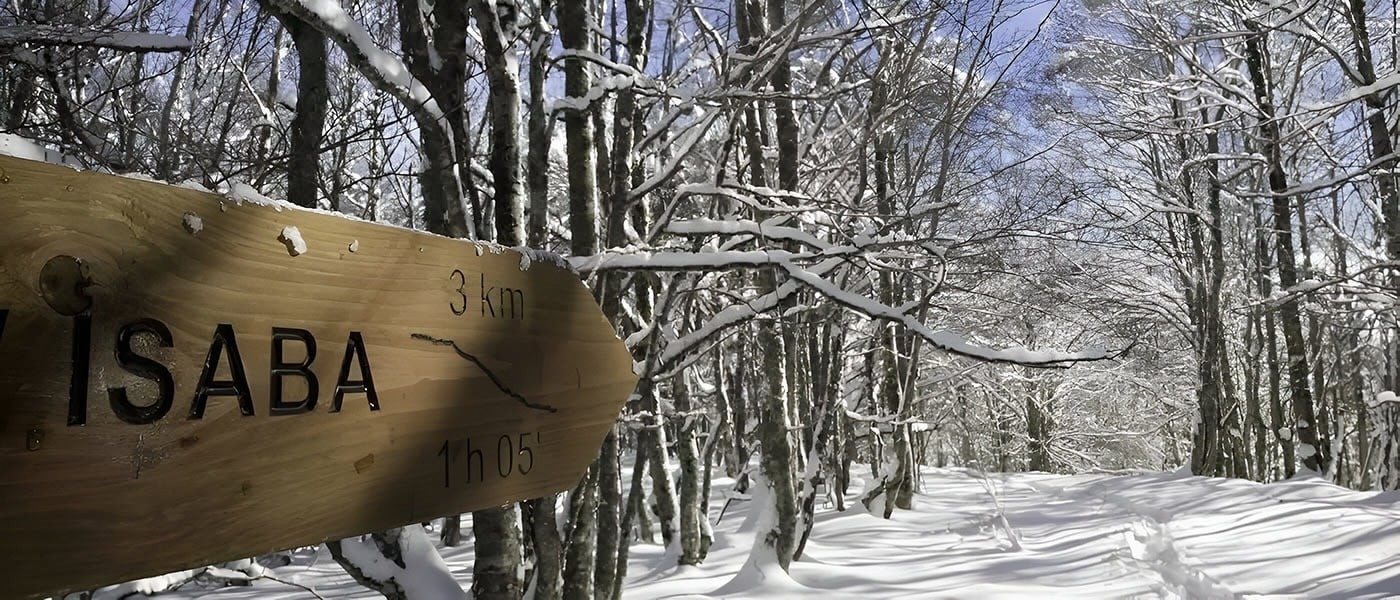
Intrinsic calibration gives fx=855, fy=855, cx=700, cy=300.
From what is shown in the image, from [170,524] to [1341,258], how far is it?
21.6 metres

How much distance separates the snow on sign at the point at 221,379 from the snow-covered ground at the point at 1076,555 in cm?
331

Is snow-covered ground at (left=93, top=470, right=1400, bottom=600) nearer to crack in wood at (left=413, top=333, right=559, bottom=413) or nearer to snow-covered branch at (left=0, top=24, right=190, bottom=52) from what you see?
snow-covered branch at (left=0, top=24, right=190, bottom=52)

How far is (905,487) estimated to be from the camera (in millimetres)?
11242

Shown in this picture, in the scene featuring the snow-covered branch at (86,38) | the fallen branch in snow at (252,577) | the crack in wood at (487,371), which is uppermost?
the snow-covered branch at (86,38)

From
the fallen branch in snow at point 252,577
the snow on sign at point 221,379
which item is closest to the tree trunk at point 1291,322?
the fallen branch in snow at point 252,577

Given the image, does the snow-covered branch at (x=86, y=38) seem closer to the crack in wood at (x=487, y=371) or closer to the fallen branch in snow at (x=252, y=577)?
the fallen branch in snow at (x=252, y=577)

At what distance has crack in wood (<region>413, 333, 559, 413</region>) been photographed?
1.08 m

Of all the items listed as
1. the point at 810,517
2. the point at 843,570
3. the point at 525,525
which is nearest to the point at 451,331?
the point at 525,525

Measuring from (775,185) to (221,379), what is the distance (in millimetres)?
5986

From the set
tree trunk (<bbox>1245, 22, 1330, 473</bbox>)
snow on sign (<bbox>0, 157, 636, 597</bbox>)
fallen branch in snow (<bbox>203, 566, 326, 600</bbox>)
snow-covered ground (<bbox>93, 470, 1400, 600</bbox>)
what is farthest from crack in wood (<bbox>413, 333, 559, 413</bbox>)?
tree trunk (<bbox>1245, 22, 1330, 473</bbox>)

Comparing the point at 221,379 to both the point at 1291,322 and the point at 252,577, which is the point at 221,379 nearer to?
the point at 252,577

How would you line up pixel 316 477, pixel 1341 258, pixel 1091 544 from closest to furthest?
pixel 316 477, pixel 1091 544, pixel 1341 258

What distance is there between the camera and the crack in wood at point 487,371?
1.08 m

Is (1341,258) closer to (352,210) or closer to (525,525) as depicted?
(352,210)
